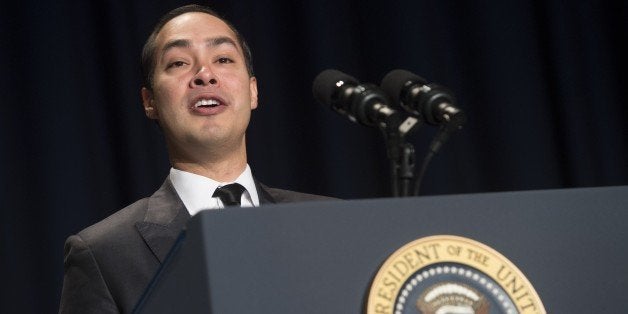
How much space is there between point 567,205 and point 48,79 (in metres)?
1.86

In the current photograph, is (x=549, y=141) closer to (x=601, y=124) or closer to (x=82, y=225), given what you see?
(x=601, y=124)

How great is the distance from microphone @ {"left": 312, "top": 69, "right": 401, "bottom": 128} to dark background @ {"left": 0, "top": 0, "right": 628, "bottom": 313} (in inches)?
56.7

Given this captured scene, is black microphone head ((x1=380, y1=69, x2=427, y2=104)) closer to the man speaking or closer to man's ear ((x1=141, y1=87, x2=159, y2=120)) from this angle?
the man speaking

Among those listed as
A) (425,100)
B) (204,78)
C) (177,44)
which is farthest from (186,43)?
(425,100)

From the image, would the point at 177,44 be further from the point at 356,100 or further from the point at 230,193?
the point at 356,100

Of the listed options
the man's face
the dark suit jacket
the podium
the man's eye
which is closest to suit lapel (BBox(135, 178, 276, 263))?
the dark suit jacket

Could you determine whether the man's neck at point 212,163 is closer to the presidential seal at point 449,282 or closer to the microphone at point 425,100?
the microphone at point 425,100

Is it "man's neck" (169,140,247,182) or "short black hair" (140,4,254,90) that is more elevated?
"short black hair" (140,4,254,90)

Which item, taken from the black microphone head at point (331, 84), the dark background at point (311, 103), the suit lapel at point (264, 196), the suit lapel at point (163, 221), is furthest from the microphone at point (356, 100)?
the dark background at point (311, 103)

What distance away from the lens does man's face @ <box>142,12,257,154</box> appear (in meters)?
1.86

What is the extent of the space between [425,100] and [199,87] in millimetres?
758

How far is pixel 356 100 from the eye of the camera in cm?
120

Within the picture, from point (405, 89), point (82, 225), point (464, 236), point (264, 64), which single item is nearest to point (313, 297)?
point (464, 236)

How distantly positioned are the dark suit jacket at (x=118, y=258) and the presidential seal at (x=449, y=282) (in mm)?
831
